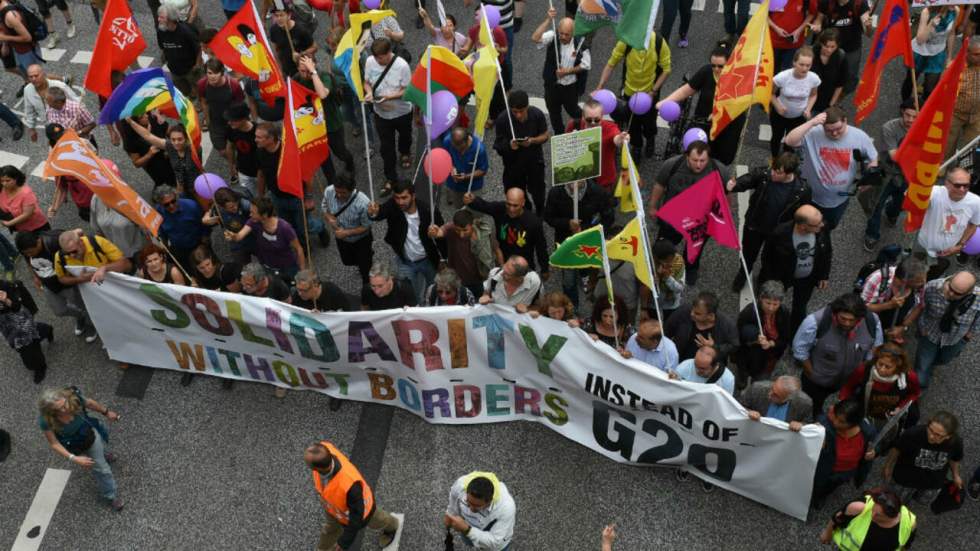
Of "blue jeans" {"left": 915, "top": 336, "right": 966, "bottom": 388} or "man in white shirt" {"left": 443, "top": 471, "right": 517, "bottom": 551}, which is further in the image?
"blue jeans" {"left": 915, "top": 336, "right": 966, "bottom": 388}

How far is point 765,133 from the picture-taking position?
1122 centimetres

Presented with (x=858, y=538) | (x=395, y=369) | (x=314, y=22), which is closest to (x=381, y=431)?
(x=395, y=369)

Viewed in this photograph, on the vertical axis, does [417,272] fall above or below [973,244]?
below

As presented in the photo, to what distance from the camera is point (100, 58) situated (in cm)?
862

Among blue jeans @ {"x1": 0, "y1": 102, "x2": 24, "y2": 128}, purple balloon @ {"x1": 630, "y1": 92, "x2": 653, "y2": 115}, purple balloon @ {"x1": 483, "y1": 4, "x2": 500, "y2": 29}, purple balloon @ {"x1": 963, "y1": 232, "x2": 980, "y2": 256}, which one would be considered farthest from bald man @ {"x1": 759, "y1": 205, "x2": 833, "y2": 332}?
blue jeans @ {"x1": 0, "y1": 102, "x2": 24, "y2": 128}

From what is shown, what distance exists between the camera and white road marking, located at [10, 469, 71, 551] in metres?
7.52

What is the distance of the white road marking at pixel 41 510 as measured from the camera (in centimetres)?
752

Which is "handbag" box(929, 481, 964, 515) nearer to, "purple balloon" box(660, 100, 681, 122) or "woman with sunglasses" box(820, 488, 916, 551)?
"woman with sunglasses" box(820, 488, 916, 551)

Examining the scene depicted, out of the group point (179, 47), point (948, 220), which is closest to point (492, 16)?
point (179, 47)

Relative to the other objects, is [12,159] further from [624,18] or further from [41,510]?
[624,18]

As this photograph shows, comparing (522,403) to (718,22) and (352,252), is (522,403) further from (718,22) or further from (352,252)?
(718,22)

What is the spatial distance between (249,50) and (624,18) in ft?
12.1

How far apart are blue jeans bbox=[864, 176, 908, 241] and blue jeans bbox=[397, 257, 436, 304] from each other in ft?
15.0

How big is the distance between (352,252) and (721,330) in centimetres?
360
